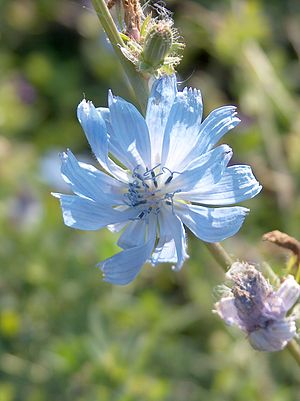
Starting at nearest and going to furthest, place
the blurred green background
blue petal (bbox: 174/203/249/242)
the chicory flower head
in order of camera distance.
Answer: blue petal (bbox: 174/203/249/242)
the chicory flower head
the blurred green background

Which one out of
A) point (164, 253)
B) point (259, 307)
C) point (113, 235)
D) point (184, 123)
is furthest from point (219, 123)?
point (113, 235)

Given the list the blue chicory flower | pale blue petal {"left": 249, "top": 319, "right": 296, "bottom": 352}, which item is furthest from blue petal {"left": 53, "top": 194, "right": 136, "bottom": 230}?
pale blue petal {"left": 249, "top": 319, "right": 296, "bottom": 352}

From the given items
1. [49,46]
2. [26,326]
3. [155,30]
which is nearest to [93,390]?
[26,326]

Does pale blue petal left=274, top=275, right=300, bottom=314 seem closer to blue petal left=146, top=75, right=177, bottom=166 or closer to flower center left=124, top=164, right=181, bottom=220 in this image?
flower center left=124, top=164, right=181, bottom=220

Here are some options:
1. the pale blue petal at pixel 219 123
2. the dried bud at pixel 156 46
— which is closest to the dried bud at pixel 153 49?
the dried bud at pixel 156 46

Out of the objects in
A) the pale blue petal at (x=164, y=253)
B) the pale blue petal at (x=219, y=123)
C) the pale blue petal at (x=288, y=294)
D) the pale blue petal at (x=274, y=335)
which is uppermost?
the pale blue petal at (x=219, y=123)

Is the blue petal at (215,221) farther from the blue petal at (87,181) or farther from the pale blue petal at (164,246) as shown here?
the blue petal at (87,181)
